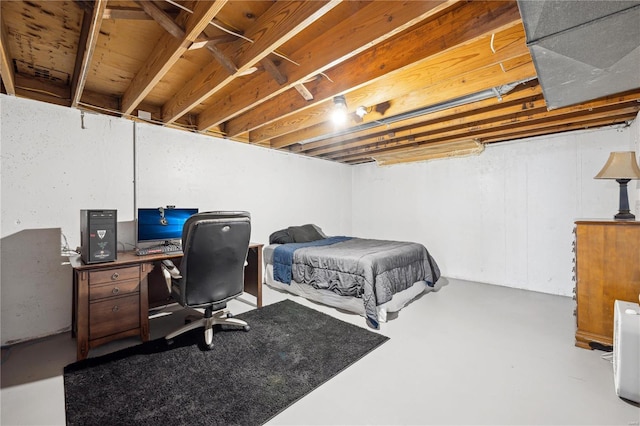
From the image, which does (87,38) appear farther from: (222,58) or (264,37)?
(264,37)

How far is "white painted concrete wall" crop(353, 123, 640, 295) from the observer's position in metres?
3.63

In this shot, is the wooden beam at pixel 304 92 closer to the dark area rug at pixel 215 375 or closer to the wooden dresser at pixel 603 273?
the dark area rug at pixel 215 375

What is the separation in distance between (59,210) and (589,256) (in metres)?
4.96

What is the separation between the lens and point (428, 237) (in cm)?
503

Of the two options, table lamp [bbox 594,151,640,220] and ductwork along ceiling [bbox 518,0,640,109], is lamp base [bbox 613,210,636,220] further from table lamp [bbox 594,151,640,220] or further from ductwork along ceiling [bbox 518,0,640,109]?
ductwork along ceiling [bbox 518,0,640,109]

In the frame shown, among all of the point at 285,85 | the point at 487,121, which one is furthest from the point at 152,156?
the point at 487,121

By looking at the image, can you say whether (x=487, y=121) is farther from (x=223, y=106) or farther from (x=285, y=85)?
(x=223, y=106)

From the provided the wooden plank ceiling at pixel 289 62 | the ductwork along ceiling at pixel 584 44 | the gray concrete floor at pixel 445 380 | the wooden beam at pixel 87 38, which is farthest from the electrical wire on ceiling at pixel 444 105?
the wooden beam at pixel 87 38

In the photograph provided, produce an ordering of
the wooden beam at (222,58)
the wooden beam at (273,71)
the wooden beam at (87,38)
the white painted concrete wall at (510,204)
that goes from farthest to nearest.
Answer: the white painted concrete wall at (510,204), the wooden beam at (273,71), the wooden beam at (222,58), the wooden beam at (87,38)

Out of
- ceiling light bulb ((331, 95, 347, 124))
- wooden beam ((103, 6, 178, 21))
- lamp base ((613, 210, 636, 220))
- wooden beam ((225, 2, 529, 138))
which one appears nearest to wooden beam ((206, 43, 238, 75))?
wooden beam ((103, 6, 178, 21))

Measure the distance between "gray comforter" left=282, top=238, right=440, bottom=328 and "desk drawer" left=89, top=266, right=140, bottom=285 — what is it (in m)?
1.83

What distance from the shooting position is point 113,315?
2.30 meters

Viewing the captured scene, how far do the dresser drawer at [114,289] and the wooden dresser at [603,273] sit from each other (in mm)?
3917

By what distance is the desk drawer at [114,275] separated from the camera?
2201mm
